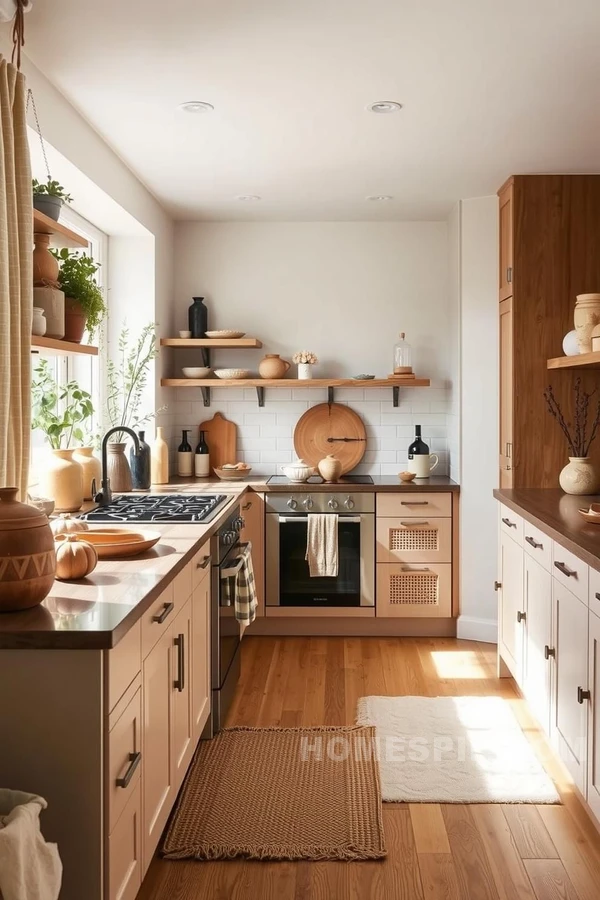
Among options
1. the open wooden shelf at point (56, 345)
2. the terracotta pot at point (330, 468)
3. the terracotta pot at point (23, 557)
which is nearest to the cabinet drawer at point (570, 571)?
the terracotta pot at point (23, 557)

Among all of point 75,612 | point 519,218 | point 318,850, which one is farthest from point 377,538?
point 75,612

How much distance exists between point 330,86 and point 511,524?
6.79 ft

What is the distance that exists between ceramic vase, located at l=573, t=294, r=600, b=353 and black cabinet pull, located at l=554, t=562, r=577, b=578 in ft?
4.20

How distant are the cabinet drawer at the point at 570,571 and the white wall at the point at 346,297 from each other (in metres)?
2.38

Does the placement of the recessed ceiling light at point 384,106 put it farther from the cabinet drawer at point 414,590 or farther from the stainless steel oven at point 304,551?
the cabinet drawer at point 414,590

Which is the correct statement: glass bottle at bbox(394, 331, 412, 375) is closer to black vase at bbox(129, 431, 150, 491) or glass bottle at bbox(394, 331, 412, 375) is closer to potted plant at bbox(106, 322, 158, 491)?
potted plant at bbox(106, 322, 158, 491)

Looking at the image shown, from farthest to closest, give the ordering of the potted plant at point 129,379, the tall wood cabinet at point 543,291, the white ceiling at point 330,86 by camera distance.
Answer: the potted plant at point 129,379
the tall wood cabinet at point 543,291
the white ceiling at point 330,86

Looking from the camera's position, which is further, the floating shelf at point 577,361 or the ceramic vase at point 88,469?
the ceramic vase at point 88,469

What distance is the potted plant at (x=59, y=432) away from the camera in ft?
11.4

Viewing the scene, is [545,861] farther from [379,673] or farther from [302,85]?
[302,85]

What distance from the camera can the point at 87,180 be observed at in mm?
3566

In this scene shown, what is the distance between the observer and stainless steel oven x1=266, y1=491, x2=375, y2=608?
4.84 metres

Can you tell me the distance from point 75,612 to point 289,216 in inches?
152

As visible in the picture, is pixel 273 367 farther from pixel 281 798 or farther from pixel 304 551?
pixel 281 798
